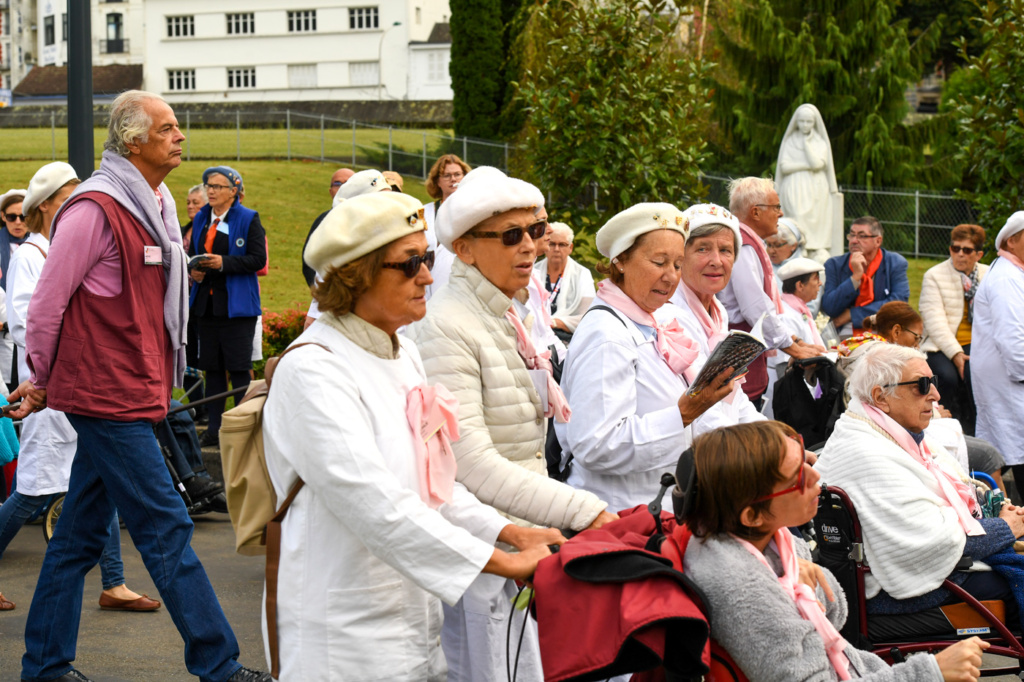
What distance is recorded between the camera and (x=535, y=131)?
11.2 metres

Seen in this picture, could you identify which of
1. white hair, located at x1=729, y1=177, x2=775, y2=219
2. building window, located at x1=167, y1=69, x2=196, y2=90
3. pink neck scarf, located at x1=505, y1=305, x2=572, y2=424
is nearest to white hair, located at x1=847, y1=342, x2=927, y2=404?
pink neck scarf, located at x1=505, y1=305, x2=572, y2=424

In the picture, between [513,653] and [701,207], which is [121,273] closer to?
[513,653]

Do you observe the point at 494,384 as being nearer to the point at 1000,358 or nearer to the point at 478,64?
the point at 1000,358

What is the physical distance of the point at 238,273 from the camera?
917 centimetres

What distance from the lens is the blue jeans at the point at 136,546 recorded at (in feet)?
14.4

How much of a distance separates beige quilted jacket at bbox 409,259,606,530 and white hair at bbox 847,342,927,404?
1661mm

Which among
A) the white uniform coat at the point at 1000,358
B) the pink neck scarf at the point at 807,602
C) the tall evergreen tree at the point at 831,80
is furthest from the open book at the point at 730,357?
the tall evergreen tree at the point at 831,80

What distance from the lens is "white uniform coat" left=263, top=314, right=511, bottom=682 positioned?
2.82 meters

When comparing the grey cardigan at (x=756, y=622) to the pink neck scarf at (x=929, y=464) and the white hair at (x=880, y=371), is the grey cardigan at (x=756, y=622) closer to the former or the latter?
the pink neck scarf at (x=929, y=464)

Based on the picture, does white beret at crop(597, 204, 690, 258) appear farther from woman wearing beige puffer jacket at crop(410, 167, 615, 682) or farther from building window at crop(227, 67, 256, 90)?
building window at crop(227, 67, 256, 90)

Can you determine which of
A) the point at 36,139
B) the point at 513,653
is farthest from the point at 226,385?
the point at 36,139

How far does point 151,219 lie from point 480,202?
166cm

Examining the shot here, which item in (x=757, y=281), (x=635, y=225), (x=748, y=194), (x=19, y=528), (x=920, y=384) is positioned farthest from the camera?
(x=748, y=194)

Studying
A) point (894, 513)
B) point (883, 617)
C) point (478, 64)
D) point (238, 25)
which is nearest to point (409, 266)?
point (894, 513)
